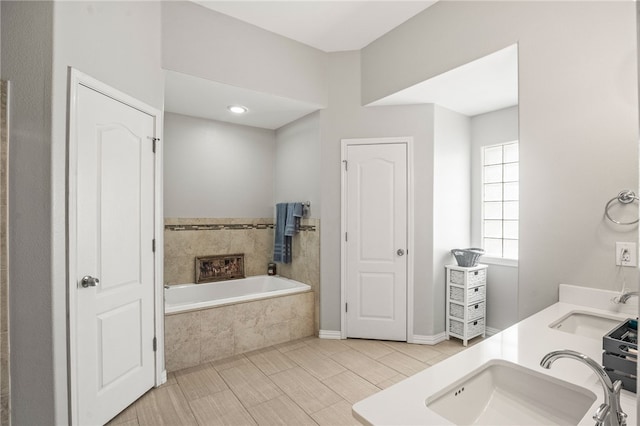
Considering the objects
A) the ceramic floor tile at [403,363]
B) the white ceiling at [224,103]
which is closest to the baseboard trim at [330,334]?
the ceramic floor tile at [403,363]

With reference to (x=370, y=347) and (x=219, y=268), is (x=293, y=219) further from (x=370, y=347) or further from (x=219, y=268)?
(x=370, y=347)

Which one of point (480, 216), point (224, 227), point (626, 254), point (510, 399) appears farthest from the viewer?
point (224, 227)

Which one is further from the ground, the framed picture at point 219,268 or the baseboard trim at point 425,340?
the framed picture at point 219,268

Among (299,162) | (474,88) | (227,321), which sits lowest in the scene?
(227,321)

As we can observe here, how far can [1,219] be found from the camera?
1.61 metres

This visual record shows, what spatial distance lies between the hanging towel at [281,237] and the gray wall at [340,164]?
1.99ft

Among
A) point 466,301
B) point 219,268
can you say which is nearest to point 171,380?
point 219,268

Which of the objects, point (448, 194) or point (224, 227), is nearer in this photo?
point (448, 194)

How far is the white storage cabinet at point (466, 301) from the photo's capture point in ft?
10.5

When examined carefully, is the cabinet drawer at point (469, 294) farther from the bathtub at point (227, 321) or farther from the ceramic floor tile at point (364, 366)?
the bathtub at point (227, 321)

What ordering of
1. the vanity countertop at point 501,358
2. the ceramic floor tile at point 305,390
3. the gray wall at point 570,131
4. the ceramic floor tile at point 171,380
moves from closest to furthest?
the vanity countertop at point 501,358
the gray wall at point 570,131
the ceramic floor tile at point 305,390
the ceramic floor tile at point 171,380

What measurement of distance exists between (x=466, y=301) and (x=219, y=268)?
2.77 meters

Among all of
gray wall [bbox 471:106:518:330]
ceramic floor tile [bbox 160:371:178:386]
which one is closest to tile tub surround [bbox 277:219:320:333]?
ceramic floor tile [bbox 160:371:178:386]

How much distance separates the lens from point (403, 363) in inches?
112
